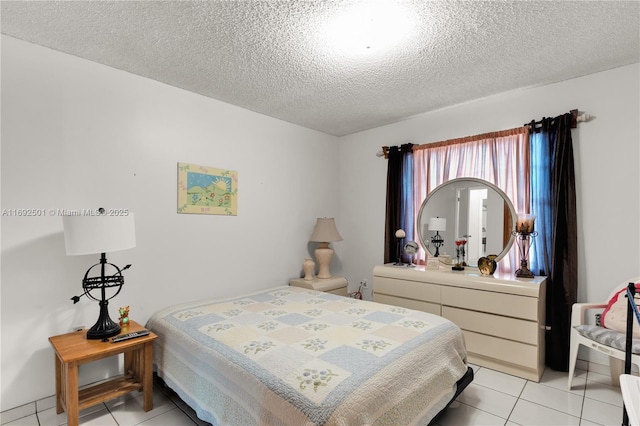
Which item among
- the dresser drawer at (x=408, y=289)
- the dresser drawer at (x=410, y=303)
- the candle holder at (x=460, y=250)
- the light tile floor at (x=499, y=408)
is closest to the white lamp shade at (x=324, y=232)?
the dresser drawer at (x=408, y=289)

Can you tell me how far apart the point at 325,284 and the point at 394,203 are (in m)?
1.30

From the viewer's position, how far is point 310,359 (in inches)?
69.1

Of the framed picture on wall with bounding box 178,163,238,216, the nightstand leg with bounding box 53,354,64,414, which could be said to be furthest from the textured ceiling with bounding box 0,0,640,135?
the nightstand leg with bounding box 53,354,64,414

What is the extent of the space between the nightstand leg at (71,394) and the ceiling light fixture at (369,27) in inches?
103

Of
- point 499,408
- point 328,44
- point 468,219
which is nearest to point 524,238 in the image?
point 468,219

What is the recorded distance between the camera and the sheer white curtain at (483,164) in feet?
10.3

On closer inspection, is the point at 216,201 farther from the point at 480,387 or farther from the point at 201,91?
the point at 480,387

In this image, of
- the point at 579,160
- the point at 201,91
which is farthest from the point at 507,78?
the point at 201,91

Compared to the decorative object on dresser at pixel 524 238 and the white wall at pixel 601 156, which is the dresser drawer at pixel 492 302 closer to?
the decorative object on dresser at pixel 524 238

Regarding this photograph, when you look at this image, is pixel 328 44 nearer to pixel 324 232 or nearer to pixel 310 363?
pixel 310 363

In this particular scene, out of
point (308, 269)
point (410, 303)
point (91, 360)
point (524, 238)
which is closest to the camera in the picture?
point (91, 360)

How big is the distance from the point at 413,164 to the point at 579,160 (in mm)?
1583

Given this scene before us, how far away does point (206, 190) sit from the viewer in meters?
3.22

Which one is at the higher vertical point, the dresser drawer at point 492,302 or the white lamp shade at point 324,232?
the white lamp shade at point 324,232
